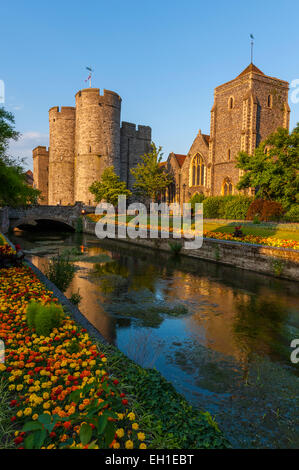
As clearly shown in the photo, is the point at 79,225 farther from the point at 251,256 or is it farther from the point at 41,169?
the point at 41,169

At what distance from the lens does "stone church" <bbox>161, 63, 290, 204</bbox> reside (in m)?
35.3

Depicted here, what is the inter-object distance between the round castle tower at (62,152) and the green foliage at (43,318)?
46330mm

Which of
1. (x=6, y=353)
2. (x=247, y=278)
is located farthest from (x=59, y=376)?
(x=247, y=278)

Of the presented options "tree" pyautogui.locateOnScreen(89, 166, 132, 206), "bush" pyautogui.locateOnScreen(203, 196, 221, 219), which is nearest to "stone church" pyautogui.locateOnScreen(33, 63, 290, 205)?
"tree" pyautogui.locateOnScreen(89, 166, 132, 206)

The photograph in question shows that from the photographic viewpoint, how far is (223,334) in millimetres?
6742

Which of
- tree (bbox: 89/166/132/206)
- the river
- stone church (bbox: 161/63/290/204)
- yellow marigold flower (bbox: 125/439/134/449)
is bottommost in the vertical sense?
the river

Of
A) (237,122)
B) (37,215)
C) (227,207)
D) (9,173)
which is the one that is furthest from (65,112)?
(9,173)

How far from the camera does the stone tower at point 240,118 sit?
116 ft

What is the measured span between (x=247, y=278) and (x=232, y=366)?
24.4ft

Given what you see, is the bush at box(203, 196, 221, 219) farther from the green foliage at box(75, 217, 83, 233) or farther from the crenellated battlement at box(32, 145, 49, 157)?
the crenellated battlement at box(32, 145, 49, 157)

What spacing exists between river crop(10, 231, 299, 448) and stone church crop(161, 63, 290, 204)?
86.6 feet

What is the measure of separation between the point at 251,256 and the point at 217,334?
733cm

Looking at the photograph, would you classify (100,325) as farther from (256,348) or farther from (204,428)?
(204,428)

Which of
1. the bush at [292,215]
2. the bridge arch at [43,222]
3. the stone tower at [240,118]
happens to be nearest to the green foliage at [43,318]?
the bush at [292,215]
